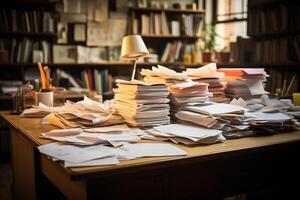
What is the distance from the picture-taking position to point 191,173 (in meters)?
1.39

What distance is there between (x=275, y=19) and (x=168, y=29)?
1445 millimetres

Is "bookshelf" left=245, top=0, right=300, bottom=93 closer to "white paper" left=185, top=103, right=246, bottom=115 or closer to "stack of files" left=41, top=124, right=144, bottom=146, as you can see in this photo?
"white paper" left=185, top=103, right=246, bottom=115

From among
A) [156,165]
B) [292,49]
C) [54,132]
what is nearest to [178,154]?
[156,165]

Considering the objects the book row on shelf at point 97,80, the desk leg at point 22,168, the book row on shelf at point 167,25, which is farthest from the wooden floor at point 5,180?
the book row on shelf at point 167,25

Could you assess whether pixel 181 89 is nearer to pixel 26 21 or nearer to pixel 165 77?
pixel 165 77

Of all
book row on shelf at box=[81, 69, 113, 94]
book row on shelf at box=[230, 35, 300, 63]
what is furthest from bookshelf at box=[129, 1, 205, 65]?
book row on shelf at box=[230, 35, 300, 63]

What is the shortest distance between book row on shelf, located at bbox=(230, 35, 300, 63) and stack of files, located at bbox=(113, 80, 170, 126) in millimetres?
2577

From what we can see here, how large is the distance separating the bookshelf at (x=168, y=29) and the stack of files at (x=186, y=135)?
3382 mm

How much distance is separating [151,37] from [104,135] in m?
3.65

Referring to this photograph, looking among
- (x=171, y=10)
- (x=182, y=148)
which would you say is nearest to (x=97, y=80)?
(x=171, y=10)

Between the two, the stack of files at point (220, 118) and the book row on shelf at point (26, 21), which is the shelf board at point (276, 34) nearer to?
the book row on shelf at point (26, 21)

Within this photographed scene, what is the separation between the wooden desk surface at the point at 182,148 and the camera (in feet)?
3.71

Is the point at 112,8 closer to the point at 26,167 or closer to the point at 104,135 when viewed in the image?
the point at 26,167

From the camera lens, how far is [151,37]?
16.5ft
